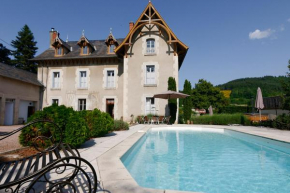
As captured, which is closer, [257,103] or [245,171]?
[245,171]

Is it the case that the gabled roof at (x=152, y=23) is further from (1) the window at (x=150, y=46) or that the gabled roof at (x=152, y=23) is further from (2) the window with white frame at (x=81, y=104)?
(2) the window with white frame at (x=81, y=104)

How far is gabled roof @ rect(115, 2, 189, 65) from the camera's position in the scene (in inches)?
573

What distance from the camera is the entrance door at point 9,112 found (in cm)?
1355

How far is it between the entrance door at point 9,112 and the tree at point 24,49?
22.4 meters

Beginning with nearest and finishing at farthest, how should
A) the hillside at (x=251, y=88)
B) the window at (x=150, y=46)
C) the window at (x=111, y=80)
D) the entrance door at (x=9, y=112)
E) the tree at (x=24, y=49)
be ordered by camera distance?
1. the entrance door at (x=9, y=112)
2. the window at (x=150, y=46)
3. the window at (x=111, y=80)
4. the tree at (x=24, y=49)
5. the hillside at (x=251, y=88)

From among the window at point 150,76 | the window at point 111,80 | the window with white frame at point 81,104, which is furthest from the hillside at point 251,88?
the window with white frame at point 81,104

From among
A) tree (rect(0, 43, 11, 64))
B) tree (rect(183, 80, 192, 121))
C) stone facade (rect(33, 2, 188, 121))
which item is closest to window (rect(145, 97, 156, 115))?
stone facade (rect(33, 2, 188, 121))

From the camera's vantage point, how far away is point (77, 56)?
16.5m

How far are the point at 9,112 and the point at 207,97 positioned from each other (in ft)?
100

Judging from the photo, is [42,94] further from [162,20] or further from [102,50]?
[162,20]

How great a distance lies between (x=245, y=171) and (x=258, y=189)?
948 millimetres

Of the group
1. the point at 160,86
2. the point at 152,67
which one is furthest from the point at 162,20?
the point at 160,86

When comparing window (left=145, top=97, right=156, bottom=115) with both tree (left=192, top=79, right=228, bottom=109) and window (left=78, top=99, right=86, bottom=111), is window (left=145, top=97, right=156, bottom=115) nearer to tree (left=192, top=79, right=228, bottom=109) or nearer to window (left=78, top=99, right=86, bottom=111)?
window (left=78, top=99, right=86, bottom=111)

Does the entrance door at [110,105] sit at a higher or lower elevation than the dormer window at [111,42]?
lower
